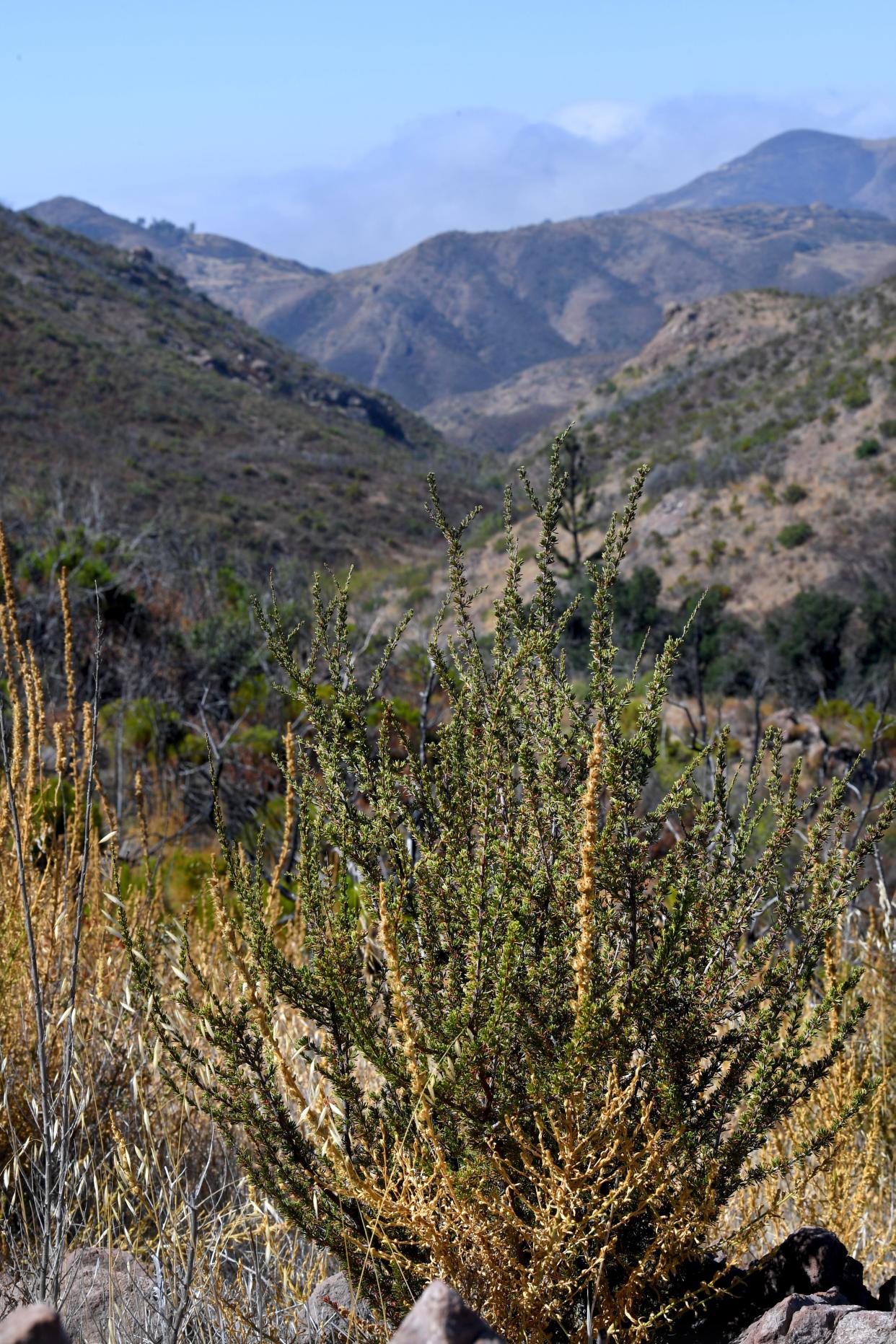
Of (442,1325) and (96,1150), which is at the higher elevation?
(442,1325)

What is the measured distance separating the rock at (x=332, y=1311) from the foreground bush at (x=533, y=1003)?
3.2 inches

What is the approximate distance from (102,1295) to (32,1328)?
1.25m

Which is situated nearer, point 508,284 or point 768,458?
point 768,458

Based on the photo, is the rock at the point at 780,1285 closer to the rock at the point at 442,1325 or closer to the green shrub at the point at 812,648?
the rock at the point at 442,1325

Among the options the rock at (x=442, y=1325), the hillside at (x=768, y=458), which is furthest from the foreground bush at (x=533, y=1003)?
the hillside at (x=768, y=458)

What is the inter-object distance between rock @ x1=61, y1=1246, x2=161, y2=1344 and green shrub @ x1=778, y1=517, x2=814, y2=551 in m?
24.4

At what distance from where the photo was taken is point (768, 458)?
29.5 metres

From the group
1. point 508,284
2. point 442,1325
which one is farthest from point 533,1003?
point 508,284

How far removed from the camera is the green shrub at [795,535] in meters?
24.2

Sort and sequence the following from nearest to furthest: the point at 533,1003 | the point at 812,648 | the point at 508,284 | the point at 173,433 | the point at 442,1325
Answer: the point at 442,1325, the point at 533,1003, the point at 812,648, the point at 173,433, the point at 508,284

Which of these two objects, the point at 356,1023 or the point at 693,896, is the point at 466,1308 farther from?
the point at 693,896

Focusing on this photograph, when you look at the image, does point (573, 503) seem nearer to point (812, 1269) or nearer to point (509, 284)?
point (812, 1269)

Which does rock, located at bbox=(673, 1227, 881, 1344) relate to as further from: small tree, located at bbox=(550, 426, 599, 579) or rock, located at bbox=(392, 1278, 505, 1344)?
small tree, located at bbox=(550, 426, 599, 579)

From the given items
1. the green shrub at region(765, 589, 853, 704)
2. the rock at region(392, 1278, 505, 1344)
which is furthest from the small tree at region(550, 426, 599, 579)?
the green shrub at region(765, 589, 853, 704)
